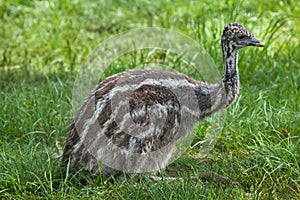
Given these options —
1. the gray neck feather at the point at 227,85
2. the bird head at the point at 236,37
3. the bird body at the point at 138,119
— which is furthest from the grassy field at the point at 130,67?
the bird head at the point at 236,37

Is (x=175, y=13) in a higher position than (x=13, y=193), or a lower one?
higher

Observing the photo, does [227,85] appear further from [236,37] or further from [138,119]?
[138,119]

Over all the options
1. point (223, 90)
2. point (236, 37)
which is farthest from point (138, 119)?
point (236, 37)

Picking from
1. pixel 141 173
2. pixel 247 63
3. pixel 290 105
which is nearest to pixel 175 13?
pixel 247 63

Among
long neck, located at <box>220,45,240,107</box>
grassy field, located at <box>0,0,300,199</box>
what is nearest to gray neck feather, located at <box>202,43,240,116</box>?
long neck, located at <box>220,45,240,107</box>

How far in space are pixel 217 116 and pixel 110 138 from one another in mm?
1383

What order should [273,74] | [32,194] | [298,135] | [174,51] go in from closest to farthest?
[32,194] < [298,135] < [273,74] < [174,51]

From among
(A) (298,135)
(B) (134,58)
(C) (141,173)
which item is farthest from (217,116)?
(B) (134,58)

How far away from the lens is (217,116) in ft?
21.2

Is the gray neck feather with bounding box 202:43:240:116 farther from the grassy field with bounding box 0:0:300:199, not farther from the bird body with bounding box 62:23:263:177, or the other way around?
the grassy field with bounding box 0:0:300:199

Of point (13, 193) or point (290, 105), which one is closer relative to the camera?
point (13, 193)

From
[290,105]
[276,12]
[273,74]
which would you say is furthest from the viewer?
[276,12]

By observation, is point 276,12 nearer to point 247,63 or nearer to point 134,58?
point 247,63

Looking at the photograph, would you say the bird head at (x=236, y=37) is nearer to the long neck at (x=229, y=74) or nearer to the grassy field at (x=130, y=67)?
the long neck at (x=229, y=74)
